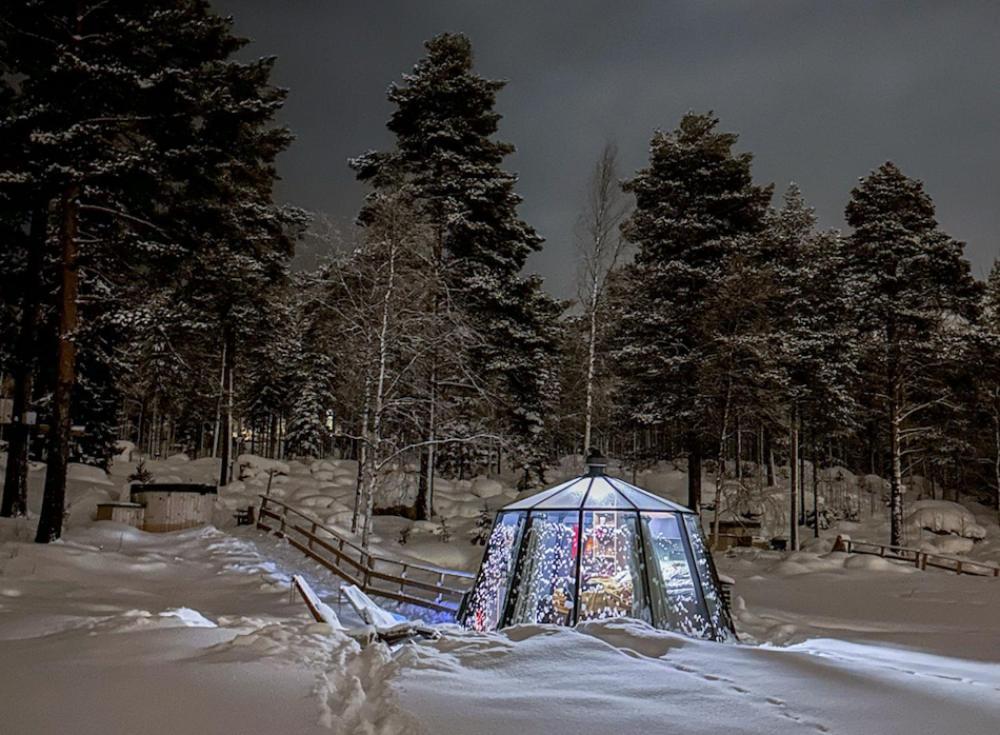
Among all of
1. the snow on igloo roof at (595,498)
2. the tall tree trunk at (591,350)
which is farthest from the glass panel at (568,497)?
the tall tree trunk at (591,350)

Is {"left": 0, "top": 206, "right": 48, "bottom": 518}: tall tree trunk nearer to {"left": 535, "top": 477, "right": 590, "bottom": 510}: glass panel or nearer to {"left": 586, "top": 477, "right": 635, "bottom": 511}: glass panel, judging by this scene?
{"left": 535, "top": 477, "right": 590, "bottom": 510}: glass panel

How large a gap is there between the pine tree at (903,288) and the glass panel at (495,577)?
1630 cm

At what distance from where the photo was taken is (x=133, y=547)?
1455 cm

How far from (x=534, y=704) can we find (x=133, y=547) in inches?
536

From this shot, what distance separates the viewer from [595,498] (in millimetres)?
8492

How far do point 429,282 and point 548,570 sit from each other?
8900 mm

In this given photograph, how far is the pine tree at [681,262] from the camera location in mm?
19500

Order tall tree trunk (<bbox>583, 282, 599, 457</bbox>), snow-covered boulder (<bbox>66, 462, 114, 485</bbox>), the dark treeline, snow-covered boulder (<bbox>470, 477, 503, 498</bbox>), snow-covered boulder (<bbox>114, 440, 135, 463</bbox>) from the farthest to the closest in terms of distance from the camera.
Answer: snow-covered boulder (<bbox>114, 440, 135, 463</bbox>) → snow-covered boulder (<bbox>470, 477, 503, 498</bbox>) → snow-covered boulder (<bbox>66, 462, 114, 485</bbox>) → tall tree trunk (<bbox>583, 282, 599, 457</bbox>) → the dark treeline

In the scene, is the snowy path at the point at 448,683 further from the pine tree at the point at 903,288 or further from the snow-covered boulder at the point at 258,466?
the snow-covered boulder at the point at 258,466

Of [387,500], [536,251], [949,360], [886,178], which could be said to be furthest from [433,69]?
[949,360]

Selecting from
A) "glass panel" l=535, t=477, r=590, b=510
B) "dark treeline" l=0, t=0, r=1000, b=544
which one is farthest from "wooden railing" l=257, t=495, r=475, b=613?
"glass panel" l=535, t=477, r=590, b=510

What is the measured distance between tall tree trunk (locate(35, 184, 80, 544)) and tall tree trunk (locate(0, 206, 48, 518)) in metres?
2.51

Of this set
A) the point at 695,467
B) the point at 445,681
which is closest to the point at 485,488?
the point at 695,467

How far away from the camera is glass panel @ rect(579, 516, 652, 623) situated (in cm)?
796
